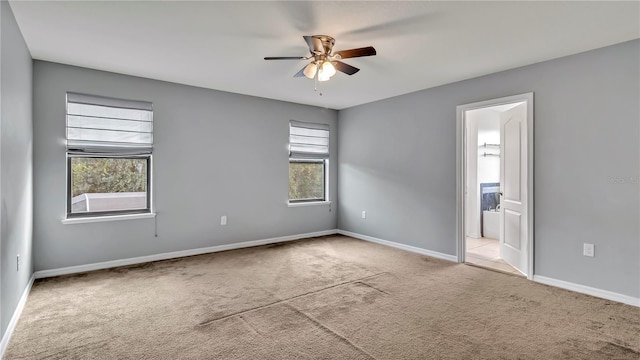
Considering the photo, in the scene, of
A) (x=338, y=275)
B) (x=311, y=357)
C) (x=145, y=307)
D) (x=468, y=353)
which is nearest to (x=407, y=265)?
(x=338, y=275)

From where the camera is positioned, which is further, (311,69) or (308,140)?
(308,140)

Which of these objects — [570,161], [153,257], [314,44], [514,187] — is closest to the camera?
[314,44]

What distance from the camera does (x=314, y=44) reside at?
2711 millimetres

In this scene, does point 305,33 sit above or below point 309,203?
above

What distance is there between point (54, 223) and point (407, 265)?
4144 mm

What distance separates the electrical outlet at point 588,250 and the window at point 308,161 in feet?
12.6

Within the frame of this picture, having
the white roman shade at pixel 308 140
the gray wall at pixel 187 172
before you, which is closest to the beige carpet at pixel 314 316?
the gray wall at pixel 187 172

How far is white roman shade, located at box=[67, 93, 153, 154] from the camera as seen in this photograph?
378 cm

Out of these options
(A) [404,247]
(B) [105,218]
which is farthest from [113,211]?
(A) [404,247]

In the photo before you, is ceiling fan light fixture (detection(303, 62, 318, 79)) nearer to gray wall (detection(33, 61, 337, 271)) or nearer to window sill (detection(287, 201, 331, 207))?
gray wall (detection(33, 61, 337, 271))

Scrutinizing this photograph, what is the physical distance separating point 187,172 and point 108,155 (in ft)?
3.10

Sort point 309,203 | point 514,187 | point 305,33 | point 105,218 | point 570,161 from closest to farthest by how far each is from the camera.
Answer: point 305,33
point 570,161
point 105,218
point 514,187
point 309,203

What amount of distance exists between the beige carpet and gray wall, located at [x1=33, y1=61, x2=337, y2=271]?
0.45 meters

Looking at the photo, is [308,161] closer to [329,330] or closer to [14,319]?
[329,330]
